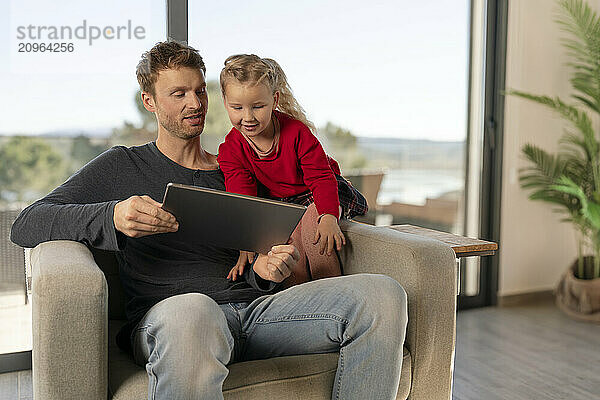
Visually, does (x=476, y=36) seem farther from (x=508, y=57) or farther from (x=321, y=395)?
(x=321, y=395)

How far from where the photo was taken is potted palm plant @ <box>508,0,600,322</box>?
351cm

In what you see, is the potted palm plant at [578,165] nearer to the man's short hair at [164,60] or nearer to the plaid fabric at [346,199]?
the plaid fabric at [346,199]

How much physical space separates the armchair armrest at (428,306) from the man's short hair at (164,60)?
0.77 meters

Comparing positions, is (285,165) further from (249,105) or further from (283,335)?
(283,335)

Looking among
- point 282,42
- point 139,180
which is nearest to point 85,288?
point 139,180

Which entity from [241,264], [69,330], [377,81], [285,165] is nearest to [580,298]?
[377,81]

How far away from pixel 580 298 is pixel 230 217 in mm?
2534

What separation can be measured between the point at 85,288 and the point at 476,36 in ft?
9.18

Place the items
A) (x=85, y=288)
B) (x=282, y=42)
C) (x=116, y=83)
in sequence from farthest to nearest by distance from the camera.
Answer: (x=282, y=42) < (x=116, y=83) < (x=85, y=288)

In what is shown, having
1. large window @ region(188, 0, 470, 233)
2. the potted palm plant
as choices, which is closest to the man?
large window @ region(188, 0, 470, 233)

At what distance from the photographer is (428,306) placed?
181 centimetres

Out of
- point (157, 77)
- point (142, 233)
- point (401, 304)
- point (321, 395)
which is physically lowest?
point (321, 395)

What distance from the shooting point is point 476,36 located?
3.66 metres

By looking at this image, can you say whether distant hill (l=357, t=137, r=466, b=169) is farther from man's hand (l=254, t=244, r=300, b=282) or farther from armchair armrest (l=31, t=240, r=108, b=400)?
armchair armrest (l=31, t=240, r=108, b=400)
